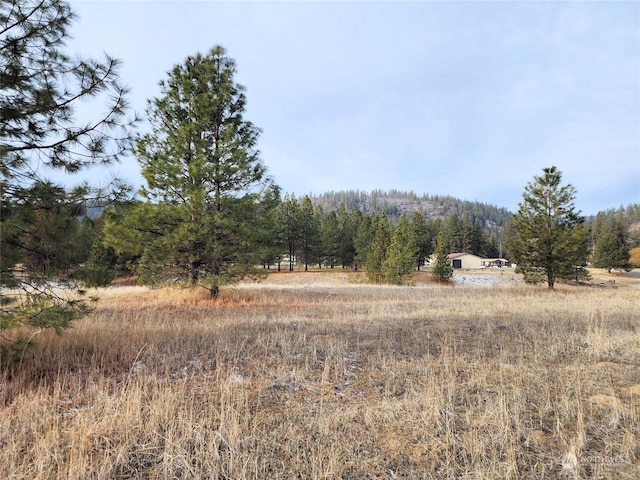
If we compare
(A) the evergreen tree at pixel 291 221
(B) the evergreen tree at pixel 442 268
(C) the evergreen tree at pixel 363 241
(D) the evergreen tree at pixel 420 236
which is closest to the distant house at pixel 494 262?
(D) the evergreen tree at pixel 420 236

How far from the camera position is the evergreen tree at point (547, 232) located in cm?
1814

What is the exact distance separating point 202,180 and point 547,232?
65.9 feet

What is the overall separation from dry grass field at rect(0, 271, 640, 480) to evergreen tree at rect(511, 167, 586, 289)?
1445 centimetres

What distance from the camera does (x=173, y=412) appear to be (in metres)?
2.99

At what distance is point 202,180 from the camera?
10.3 meters

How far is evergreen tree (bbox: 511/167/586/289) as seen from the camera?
1814cm

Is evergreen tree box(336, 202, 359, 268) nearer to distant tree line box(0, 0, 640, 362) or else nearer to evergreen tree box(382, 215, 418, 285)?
evergreen tree box(382, 215, 418, 285)

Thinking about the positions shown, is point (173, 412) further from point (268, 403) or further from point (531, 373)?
point (531, 373)

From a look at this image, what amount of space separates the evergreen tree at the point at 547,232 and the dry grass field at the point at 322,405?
14.4 metres

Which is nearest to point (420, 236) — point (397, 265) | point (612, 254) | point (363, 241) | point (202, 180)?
point (363, 241)

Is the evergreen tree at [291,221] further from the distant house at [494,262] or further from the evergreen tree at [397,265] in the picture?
the distant house at [494,262]

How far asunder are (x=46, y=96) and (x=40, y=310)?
3022mm

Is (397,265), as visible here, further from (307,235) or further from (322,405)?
(322,405)

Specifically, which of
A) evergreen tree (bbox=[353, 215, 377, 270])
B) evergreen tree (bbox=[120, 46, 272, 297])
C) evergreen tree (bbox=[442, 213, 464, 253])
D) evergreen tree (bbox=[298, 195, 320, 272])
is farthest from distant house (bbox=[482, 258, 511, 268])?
evergreen tree (bbox=[120, 46, 272, 297])
